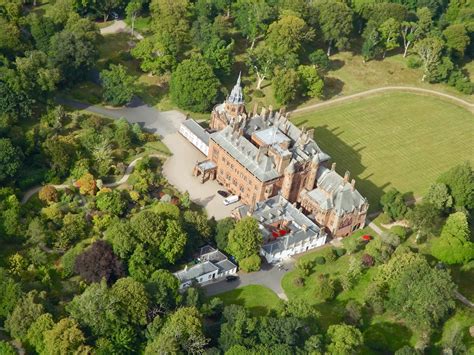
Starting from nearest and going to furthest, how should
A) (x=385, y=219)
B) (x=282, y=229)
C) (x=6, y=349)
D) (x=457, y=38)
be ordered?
(x=6, y=349) < (x=282, y=229) < (x=385, y=219) < (x=457, y=38)

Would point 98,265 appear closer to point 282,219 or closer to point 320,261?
point 282,219

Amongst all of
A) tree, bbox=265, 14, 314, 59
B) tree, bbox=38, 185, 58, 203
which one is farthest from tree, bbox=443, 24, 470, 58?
tree, bbox=38, 185, 58, 203

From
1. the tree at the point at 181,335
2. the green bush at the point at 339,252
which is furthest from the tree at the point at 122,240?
the green bush at the point at 339,252

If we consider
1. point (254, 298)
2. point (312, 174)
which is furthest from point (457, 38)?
point (254, 298)

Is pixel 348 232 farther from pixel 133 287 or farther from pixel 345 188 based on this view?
pixel 133 287

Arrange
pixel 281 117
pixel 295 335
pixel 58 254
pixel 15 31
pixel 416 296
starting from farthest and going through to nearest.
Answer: pixel 15 31 → pixel 281 117 → pixel 58 254 → pixel 416 296 → pixel 295 335

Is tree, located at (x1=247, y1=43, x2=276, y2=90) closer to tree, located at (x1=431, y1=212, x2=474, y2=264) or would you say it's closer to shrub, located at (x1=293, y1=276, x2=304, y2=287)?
tree, located at (x1=431, y1=212, x2=474, y2=264)

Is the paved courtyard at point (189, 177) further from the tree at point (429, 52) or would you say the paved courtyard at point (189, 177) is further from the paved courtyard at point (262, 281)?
the tree at point (429, 52)

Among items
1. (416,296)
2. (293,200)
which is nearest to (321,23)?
(293,200)
